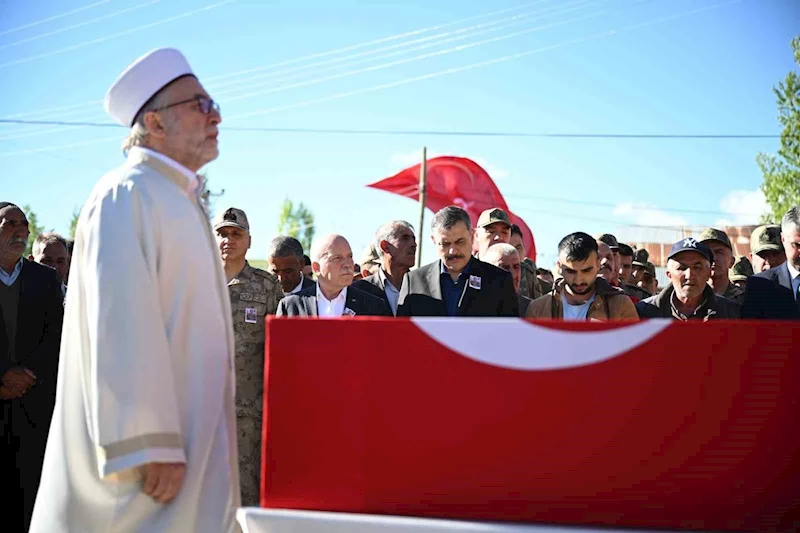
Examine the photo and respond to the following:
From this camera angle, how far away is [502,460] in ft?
7.15

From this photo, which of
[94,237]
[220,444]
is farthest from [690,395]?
[94,237]

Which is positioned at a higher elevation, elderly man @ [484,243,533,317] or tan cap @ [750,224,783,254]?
tan cap @ [750,224,783,254]

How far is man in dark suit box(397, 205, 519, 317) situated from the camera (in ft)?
16.9

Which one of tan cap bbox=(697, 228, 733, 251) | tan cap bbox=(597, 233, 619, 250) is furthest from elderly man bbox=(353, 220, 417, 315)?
tan cap bbox=(597, 233, 619, 250)

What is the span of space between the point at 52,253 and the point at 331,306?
11.6ft

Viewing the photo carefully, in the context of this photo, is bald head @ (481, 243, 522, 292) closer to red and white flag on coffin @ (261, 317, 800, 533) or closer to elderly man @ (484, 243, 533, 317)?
elderly man @ (484, 243, 533, 317)

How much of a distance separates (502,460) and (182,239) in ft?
4.57

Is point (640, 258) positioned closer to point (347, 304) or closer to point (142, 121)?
point (347, 304)

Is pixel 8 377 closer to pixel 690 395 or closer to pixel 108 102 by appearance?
pixel 108 102

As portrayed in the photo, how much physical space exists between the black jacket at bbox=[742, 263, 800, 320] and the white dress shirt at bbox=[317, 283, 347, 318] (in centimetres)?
248

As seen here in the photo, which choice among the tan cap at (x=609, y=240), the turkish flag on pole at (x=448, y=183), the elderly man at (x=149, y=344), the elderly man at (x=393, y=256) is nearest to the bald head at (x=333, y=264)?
the elderly man at (x=393, y=256)

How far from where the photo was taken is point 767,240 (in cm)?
699

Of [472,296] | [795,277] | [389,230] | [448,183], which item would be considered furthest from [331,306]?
[448,183]

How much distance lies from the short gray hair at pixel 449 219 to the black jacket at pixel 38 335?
294cm
